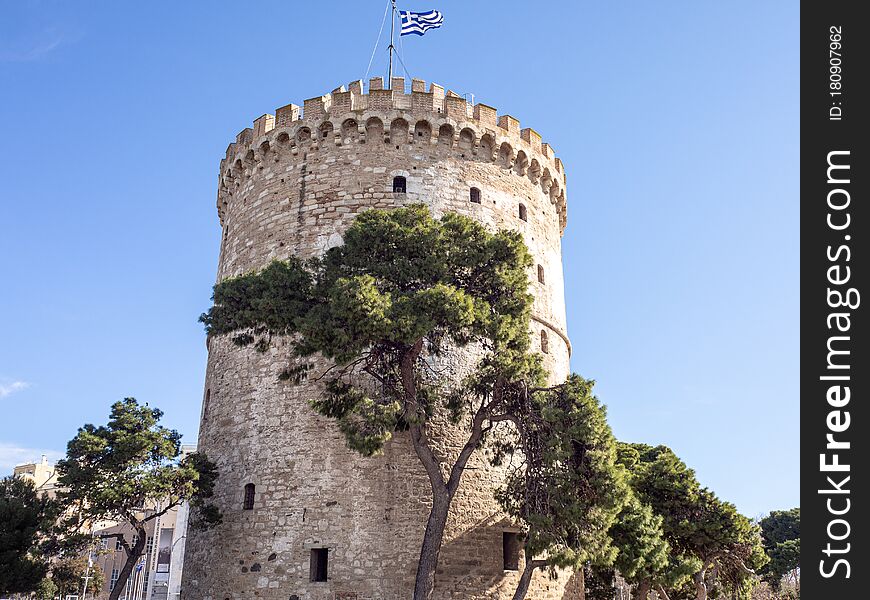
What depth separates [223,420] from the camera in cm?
1702

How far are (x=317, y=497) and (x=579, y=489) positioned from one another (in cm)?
543

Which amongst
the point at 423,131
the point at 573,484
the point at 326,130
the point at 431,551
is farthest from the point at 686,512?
the point at 326,130

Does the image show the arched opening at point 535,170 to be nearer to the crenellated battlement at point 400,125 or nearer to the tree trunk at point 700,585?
the crenellated battlement at point 400,125

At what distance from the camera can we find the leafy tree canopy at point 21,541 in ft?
57.1

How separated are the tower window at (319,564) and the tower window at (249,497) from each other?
188cm

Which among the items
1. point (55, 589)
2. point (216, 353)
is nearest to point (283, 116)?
point (216, 353)

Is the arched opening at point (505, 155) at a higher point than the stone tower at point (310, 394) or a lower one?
higher

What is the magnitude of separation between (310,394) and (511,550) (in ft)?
17.3

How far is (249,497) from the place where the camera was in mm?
15750

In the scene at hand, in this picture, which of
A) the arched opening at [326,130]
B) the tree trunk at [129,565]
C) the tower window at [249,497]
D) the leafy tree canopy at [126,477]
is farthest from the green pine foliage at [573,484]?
the arched opening at [326,130]

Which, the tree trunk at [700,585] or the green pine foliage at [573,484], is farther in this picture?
the tree trunk at [700,585]

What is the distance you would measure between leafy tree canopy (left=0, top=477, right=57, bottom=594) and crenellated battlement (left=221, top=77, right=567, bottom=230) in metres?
10.1

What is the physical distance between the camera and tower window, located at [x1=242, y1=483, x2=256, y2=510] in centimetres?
1565
